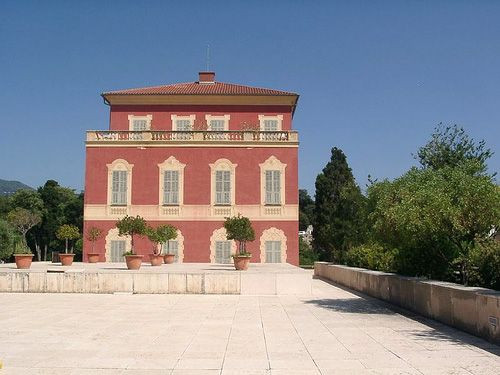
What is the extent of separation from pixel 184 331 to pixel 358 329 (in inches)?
117

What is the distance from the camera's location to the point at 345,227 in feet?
122

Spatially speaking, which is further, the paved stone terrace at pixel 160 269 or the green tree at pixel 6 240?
the green tree at pixel 6 240

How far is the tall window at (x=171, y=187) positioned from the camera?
30.1 m

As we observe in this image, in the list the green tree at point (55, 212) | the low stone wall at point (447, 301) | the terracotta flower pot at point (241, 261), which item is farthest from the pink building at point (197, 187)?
the green tree at point (55, 212)

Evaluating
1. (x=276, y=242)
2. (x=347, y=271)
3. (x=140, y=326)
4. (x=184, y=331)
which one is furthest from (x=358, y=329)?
(x=276, y=242)

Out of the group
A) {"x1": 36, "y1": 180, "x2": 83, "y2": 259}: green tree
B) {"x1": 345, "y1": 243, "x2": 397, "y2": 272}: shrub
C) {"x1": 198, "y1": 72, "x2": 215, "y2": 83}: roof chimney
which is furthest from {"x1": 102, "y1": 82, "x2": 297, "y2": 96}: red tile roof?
{"x1": 36, "y1": 180, "x2": 83, "y2": 259}: green tree

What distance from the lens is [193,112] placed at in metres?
32.8

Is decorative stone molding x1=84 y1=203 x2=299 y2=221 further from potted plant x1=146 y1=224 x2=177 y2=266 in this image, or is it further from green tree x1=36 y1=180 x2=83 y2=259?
green tree x1=36 y1=180 x2=83 y2=259

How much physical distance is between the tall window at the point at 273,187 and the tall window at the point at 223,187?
2.16m

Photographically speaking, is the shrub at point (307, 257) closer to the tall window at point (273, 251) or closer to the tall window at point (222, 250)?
the tall window at point (273, 251)

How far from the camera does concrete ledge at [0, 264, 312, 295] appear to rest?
51.3 feet

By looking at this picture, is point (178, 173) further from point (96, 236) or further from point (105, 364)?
point (105, 364)

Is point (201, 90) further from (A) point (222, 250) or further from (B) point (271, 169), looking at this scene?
(A) point (222, 250)

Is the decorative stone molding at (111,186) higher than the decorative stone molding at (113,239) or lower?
higher
